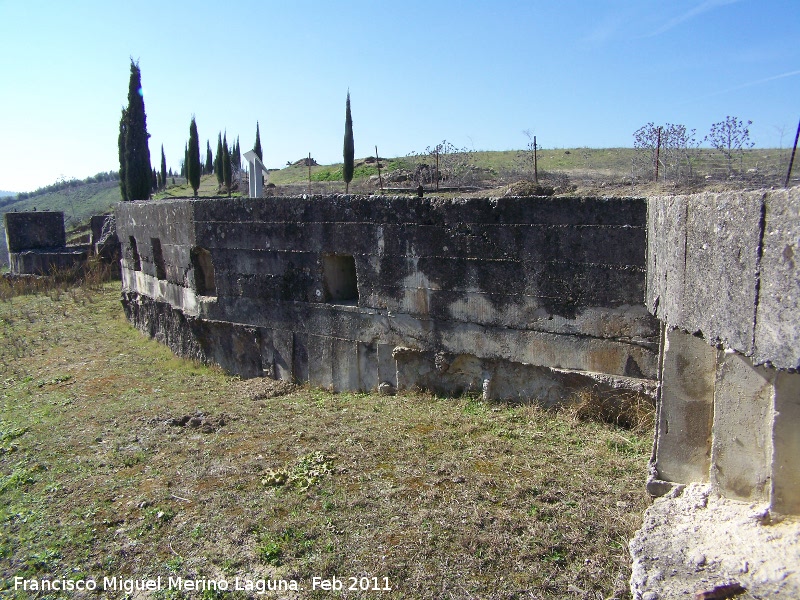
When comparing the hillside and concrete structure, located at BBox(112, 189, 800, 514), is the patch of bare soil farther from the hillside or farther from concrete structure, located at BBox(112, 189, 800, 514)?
the hillside

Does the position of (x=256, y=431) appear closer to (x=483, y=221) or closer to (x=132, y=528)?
(x=132, y=528)

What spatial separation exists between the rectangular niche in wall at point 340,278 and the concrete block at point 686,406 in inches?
172

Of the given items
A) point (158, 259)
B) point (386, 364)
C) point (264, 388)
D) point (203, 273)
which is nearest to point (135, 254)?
point (158, 259)

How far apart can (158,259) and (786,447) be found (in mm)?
9986

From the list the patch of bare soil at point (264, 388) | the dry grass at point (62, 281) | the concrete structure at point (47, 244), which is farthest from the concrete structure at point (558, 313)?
the concrete structure at point (47, 244)

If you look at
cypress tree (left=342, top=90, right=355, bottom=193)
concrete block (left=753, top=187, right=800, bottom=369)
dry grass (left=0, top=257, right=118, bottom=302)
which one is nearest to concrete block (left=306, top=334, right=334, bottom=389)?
concrete block (left=753, top=187, right=800, bottom=369)

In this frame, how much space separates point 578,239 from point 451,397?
2144 millimetres

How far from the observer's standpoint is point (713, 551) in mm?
2426

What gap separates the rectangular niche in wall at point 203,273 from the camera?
8641 mm

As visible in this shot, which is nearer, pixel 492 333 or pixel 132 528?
pixel 132 528

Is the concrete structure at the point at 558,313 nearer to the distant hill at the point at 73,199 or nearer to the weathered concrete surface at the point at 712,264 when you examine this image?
the weathered concrete surface at the point at 712,264

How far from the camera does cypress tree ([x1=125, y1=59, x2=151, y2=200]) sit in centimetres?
2650

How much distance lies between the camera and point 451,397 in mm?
6219

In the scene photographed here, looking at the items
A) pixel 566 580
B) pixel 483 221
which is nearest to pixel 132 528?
pixel 566 580
